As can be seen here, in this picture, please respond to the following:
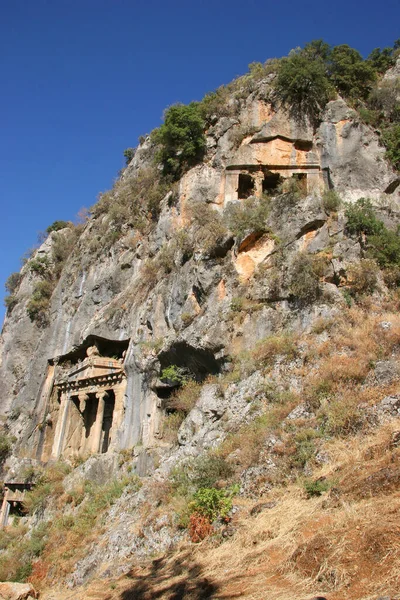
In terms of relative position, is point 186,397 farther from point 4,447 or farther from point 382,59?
point 382,59

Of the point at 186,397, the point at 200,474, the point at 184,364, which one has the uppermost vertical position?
the point at 184,364

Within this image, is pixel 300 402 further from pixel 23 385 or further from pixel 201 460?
pixel 23 385

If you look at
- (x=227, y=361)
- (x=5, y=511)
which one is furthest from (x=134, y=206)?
(x=5, y=511)

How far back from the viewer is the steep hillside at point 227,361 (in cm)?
833

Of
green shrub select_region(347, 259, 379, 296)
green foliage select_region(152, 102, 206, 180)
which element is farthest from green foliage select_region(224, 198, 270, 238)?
green foliage select_region(152, 102, 206, 180)

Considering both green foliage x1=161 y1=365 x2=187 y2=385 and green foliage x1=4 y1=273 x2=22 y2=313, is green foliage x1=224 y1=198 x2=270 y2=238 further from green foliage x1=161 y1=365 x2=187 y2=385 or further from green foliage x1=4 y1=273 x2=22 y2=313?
green foliage x1=4 y1=273 x2=22 y2=313

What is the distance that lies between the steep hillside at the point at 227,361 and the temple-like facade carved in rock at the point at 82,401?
0.10m

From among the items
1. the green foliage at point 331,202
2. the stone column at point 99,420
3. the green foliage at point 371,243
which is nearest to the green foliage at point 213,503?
the green foliage at point 371,243

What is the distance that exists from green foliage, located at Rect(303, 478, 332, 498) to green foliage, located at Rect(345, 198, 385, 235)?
419 inches

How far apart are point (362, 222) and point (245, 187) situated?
24.4 ft

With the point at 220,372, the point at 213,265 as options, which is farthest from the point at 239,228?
the point at 220,372

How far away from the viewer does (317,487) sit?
8.73 metres

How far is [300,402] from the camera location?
11812 millimetres

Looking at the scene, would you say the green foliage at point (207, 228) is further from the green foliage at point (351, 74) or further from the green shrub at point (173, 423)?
the green foliage at point (351, 74)
